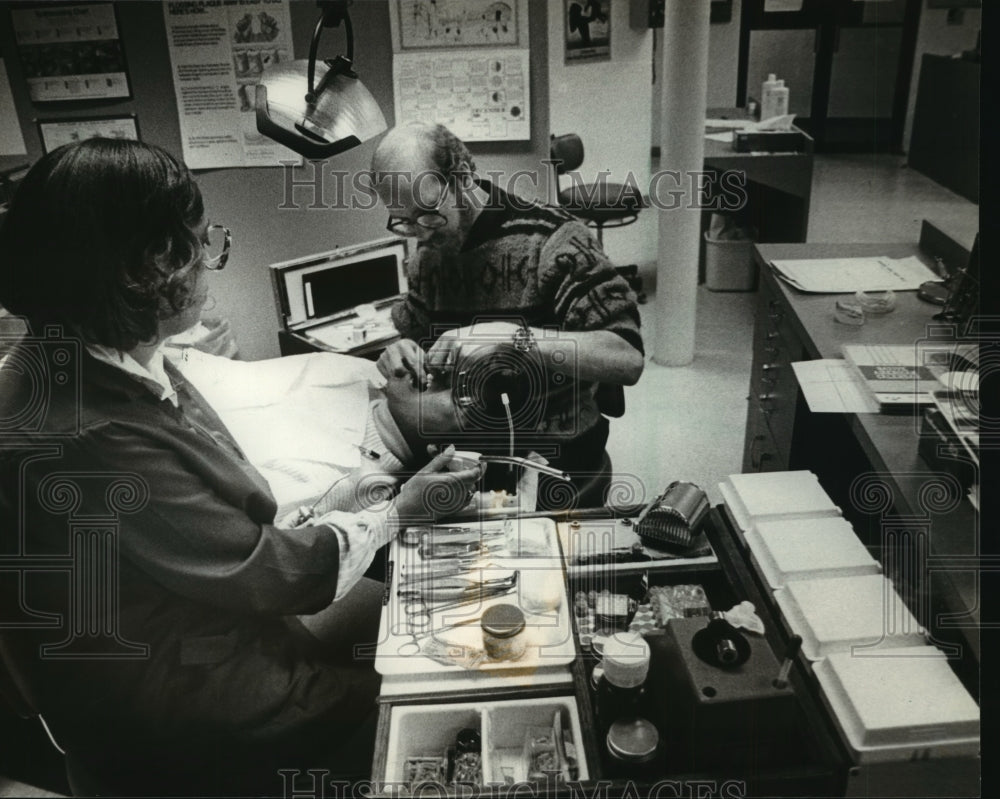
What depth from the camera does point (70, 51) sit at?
1.57 metres

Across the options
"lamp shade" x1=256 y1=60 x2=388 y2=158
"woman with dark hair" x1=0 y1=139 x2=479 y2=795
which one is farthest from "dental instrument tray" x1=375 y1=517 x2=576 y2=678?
"lamp shade" x1=256 y1=60 x2=388 y2=158

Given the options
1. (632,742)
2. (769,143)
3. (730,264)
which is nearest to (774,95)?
(632,742)

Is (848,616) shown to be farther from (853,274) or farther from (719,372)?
(719,372)

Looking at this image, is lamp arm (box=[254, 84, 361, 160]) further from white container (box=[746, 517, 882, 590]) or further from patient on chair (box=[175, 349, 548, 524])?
white container (box=[746, 517, 882, 590])

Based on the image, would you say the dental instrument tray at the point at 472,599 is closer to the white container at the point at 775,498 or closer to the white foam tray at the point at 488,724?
the white foam tray at the point at 488,724

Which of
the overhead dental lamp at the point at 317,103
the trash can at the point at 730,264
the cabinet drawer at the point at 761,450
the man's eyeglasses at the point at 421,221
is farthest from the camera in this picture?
the trash can at the point at 730,264

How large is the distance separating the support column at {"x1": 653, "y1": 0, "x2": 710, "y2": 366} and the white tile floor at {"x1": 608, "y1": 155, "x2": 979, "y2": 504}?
80 millimetres

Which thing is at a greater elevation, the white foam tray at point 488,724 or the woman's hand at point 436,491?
the woman's hand at point 436,491

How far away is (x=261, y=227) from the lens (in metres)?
1.74

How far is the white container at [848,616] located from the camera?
1.34 m

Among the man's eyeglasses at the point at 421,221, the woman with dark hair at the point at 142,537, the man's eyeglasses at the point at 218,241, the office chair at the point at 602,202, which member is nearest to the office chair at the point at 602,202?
the office chair at the point at 602,202

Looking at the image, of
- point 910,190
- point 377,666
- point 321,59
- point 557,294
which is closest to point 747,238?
point 910,190

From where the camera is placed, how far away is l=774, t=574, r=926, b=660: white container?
1340mm

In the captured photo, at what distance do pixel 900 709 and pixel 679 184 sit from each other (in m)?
2.23
